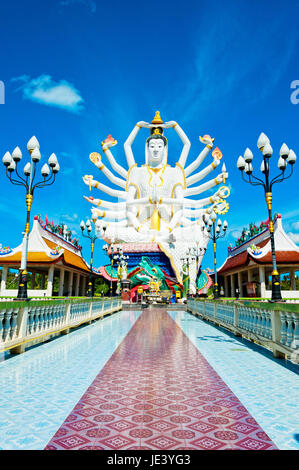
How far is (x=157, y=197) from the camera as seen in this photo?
37.0 metres

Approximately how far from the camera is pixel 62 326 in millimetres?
8930

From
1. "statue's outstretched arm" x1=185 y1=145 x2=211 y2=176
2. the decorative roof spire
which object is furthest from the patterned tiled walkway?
the decorative roof spire

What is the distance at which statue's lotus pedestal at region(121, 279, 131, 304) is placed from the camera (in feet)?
102

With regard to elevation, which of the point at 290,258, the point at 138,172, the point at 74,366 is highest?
the point at 138,172

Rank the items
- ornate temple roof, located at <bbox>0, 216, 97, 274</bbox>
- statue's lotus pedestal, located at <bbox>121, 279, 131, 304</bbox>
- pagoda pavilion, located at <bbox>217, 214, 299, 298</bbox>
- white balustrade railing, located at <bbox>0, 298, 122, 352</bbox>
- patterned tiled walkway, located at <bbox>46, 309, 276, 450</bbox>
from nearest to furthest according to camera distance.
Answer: patterned tiled walkway, located at <bbox>46, 309, 276, 450</bbox> → white balustrade railing, located at <bbox>0, 298, 122, 352</bbox> → pagoda pavilion, located at <bbox>217, 214, 299, 298</bbox> → ornate temple roof, located at <bbox>0, 216, 97, 274</bbox> → statue's lotus pedestal, located at <bbox>121, 279, 131, 304</bbox>

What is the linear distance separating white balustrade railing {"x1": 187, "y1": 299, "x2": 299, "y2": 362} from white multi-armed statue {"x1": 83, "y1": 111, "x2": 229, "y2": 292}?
1013 inches

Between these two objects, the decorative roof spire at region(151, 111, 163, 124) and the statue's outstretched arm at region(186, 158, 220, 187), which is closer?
the statue's outstretched arm at region(186, 158, 220, 187)

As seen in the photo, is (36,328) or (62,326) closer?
(36,328)

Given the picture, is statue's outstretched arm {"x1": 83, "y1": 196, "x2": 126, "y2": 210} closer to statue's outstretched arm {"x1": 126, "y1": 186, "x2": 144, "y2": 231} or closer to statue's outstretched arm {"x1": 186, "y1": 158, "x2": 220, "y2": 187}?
statue's outstretched arm {"x1": 126, "y1": 186, "x2": 144, "y2": 231}

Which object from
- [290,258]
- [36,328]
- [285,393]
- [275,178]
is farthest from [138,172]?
[285,393]

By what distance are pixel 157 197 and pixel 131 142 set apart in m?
8.32

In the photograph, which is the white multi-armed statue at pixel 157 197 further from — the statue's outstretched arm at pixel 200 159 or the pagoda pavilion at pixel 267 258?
the pagoda pavilion at pixel 267 258
